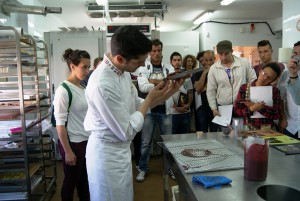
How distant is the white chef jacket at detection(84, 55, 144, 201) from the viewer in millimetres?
1189

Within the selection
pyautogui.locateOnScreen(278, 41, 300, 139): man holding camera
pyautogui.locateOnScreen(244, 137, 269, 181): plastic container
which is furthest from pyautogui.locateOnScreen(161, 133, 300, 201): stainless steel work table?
pyautogui.locateOnScreen(278, 41, 300, 139): man holding camera

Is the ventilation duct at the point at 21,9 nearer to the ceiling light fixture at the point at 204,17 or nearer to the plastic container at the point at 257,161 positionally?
the plastic container at the point at 257,161

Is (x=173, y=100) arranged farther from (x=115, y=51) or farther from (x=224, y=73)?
(x=115, y=51)

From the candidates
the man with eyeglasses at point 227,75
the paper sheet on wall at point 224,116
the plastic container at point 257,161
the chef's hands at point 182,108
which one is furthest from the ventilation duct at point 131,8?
the plastic container at point 257,161

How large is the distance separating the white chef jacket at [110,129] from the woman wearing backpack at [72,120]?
1.85ft

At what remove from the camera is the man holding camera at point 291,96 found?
6.66 feet

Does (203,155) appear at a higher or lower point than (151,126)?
higher

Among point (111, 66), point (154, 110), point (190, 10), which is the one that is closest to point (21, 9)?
point (154, 110)

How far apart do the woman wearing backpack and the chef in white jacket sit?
565 mm

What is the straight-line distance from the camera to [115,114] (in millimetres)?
1186

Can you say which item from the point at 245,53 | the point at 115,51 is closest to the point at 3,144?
the point at 115,51

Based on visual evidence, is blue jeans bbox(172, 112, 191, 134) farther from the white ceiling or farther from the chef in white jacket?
the white ceiling

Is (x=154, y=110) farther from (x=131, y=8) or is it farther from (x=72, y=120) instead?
(x=131, y=8)

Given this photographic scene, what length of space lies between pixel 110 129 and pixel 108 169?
210 mm
